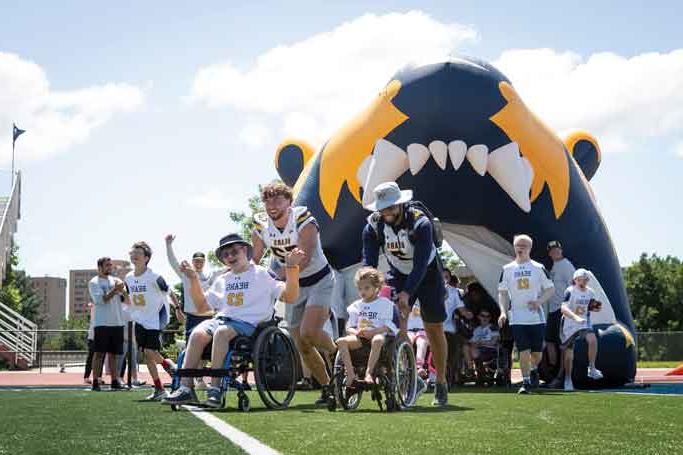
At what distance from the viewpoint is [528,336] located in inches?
360

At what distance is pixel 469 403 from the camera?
23.5ft

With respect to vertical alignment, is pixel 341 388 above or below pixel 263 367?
below

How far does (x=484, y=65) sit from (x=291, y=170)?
11.1 feet

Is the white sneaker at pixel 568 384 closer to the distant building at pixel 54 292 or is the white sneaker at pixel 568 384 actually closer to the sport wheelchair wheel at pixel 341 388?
the sport wheelchair wheel at pixel 341 388

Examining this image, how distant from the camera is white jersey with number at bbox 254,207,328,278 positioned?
6.60 metres

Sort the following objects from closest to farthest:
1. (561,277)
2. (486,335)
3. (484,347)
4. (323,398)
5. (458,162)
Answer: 1. (323,398)
2. (561,277)
3. (458,162)
4. (484,347)
5. (486,335)

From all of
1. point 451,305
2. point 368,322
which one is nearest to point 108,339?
point 451,305

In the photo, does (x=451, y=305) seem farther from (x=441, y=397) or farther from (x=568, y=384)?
(x=441, y=397)

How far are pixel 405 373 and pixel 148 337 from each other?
288 centimetres

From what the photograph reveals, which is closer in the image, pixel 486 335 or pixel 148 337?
pixel 148 337

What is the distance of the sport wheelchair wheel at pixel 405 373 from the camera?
6410mm

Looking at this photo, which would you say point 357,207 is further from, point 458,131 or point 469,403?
point 469,403

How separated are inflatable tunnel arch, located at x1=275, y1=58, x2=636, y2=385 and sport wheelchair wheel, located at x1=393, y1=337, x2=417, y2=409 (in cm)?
447

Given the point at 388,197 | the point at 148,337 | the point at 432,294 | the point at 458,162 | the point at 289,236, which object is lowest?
the point at 148,337
